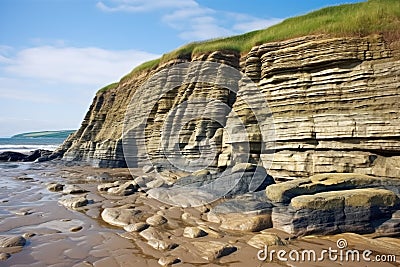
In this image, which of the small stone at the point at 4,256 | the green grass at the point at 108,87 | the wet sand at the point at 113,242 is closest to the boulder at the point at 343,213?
the wet sand at the point at 113,242

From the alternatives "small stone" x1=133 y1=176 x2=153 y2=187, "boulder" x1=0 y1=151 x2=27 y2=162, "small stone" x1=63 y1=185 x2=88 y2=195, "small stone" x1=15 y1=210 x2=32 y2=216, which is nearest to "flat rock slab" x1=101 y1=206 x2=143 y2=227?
"small stone" x1=15 y1=210 x2=32 y2=216

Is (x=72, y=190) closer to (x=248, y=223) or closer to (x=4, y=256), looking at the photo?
(x=4, y=256)

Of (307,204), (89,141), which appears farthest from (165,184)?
(89,141)

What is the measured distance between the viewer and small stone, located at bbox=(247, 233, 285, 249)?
6.43 m

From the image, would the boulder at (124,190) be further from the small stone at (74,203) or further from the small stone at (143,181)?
the small stone at (74,203)

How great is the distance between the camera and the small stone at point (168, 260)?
5.66 m

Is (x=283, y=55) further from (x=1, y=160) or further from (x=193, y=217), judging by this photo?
(x=1, y=160)

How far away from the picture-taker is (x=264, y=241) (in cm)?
651

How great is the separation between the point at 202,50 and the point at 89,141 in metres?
14.8

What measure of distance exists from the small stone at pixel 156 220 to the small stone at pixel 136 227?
25 cm

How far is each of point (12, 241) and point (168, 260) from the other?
356cm

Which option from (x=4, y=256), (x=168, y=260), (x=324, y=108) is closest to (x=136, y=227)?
(x=168, y=260)

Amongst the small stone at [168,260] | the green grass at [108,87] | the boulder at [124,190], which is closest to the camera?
the small stone at [168,260]

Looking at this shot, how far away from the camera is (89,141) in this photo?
2939cm
